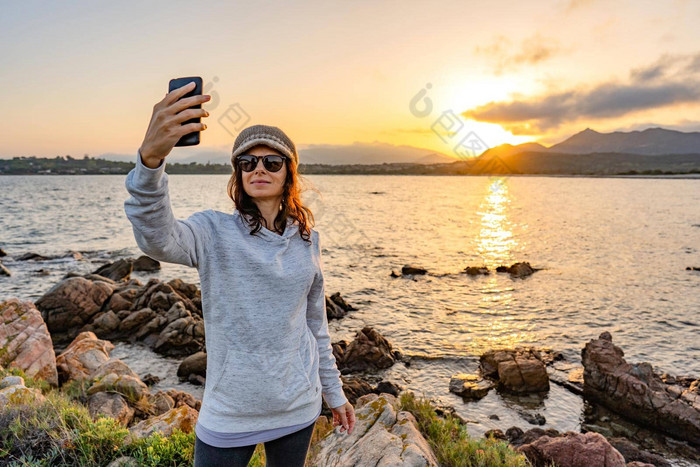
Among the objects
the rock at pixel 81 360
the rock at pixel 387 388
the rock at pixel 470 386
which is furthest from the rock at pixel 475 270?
the rock at pixel 81 360

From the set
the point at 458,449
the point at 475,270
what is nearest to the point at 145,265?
the point at 475,270

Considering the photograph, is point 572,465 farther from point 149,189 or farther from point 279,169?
point 149,189

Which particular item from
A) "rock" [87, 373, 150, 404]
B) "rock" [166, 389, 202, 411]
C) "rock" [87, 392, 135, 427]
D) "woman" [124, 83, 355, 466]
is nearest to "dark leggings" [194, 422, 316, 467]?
"woman" [124, 83, 355, 466]

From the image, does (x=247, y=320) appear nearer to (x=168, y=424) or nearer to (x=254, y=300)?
(x=254, y=300)

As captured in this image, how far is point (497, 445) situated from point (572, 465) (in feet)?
4.31

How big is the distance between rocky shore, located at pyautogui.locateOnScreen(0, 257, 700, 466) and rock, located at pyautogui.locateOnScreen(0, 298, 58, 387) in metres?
0.03

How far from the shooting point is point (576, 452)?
20.1 ft

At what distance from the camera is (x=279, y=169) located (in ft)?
8.52

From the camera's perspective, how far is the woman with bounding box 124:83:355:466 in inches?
89.0

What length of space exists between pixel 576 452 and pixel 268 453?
546 centimetres

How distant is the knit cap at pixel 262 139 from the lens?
2529 mm

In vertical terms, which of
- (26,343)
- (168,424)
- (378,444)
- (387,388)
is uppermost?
(378,444)

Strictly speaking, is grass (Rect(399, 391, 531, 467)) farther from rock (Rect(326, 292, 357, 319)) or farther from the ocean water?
rock (Rect(326, 292, 357, 319))

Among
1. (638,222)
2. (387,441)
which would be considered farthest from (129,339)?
(638,222)
